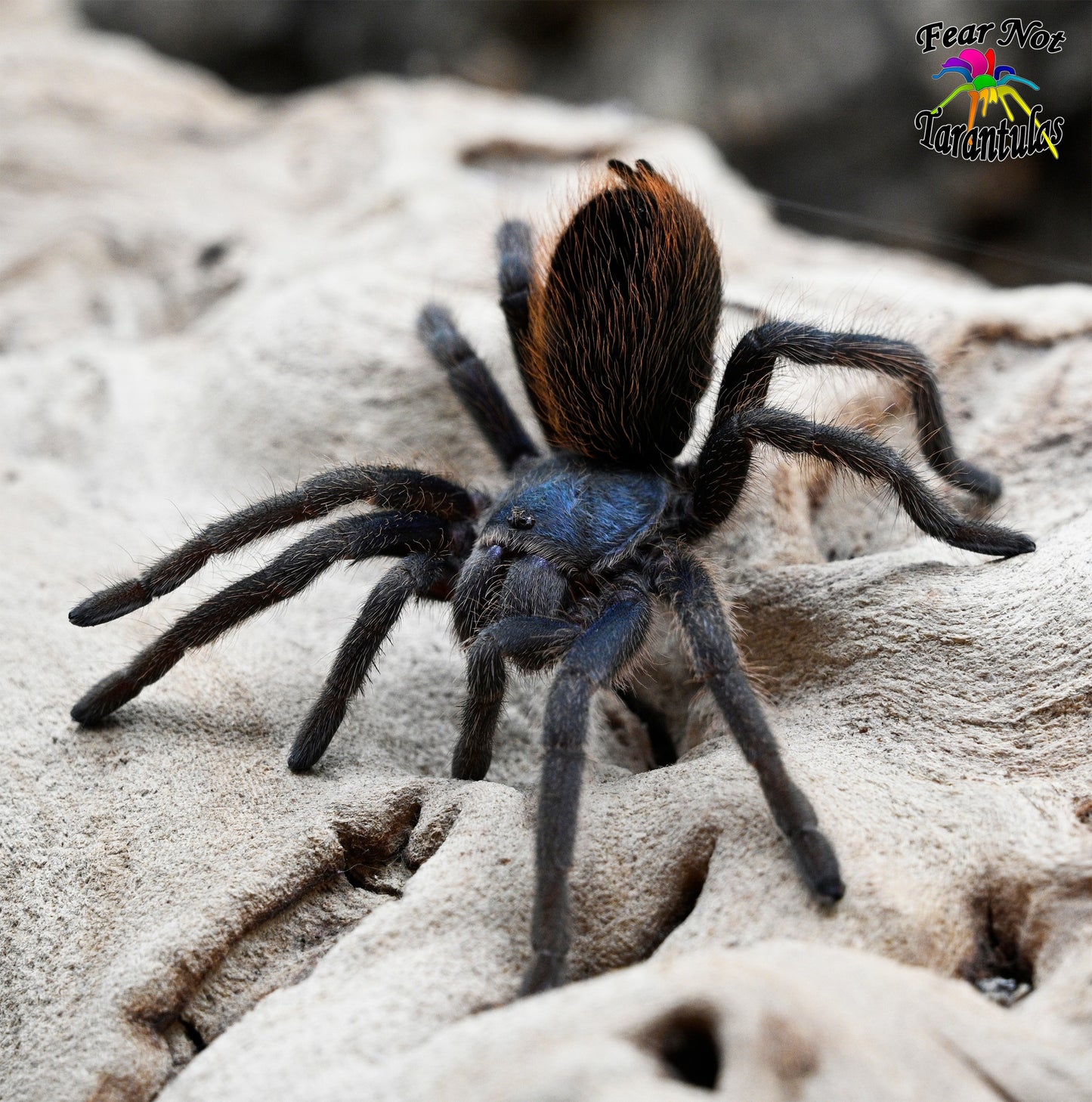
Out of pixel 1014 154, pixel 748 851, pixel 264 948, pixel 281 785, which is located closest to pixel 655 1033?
pixel 748 851

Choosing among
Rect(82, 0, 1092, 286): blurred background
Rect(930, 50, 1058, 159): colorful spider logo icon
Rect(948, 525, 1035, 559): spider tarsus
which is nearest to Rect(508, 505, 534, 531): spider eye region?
Rect(948, 525, 1035, 559): spider tarsus

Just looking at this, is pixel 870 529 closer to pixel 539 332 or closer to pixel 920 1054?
pixel 539 332

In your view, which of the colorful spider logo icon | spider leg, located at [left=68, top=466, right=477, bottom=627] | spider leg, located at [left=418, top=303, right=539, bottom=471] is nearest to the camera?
spider leg, located at [left=68, top=466, right=477, bottom=627]

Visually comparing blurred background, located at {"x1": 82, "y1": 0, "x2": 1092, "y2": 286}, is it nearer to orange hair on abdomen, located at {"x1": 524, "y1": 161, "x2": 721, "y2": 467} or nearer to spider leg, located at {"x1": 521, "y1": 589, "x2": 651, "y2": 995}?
orange hair on abdomen, located at {"x1": 524, "y1": 161, "x2": 721, "y2": 467}

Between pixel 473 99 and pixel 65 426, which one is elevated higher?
pixel 473 99

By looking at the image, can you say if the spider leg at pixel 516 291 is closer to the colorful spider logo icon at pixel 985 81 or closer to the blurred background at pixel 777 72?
the colorful spider logo icon at pixel 985 81

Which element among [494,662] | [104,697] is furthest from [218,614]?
[494,662]

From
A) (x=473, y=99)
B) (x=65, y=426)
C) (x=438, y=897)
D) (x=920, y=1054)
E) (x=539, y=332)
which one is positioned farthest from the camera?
(x=473, y=99)
